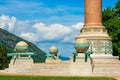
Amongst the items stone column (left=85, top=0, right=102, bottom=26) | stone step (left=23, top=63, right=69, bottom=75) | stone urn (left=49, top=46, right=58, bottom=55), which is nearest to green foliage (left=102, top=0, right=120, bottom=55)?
stone urn (left=49, top=46, right=58, bottom=55)

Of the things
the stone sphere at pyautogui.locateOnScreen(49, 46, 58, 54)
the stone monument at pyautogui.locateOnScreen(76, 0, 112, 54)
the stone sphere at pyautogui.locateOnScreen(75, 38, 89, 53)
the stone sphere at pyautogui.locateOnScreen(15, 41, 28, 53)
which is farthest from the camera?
the stone sphere at pyautogui.locateOnScreen(49, 46, 58, 54)

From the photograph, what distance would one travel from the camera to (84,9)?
51.1m

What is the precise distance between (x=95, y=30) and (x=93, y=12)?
233cm

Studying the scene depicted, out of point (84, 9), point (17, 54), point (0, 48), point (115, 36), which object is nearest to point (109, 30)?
point (115, 36)

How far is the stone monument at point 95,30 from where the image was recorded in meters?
49.9

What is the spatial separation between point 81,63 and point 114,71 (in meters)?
3.49

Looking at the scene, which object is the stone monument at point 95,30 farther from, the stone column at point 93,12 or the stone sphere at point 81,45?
the stone sphere at point 81,45

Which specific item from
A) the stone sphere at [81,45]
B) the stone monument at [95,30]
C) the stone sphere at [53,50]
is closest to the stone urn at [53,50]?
the stone sphere at [53,50]

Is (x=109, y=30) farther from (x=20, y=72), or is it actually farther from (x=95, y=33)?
(x=20, y=72)

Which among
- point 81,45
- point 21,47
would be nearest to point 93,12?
point 81,45

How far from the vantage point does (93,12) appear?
49.9 meters

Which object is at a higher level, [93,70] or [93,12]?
[93,12]

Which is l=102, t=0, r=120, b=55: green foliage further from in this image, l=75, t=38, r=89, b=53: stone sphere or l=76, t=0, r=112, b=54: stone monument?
l=75, t=38, r=89, b=53: stone sphere

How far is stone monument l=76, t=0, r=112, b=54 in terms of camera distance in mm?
49875
